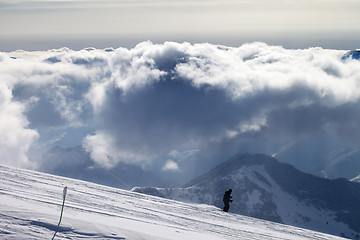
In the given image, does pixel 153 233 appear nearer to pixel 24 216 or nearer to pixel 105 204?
pixel 24 216

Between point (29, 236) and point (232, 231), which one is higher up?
point (232, 231)

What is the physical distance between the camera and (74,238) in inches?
477

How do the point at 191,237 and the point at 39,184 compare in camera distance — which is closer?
the point at 191,237

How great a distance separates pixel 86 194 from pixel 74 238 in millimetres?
10488

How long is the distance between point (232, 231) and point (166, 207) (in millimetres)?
5575

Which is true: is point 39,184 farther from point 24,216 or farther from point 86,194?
point 24,216

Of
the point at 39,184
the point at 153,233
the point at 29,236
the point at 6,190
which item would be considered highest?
the point at 39,184

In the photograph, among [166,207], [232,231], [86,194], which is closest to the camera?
[232,231]

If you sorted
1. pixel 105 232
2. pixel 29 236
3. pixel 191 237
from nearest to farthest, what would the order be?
pixel 29 236 < pixel 105 232 < pixel 191 237

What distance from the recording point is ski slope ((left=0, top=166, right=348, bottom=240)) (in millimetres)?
12586

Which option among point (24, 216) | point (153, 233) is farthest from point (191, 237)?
point (24, 216)

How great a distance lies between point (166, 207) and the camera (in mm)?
24547

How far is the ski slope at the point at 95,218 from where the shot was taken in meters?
12.6

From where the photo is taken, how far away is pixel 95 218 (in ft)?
50.3
